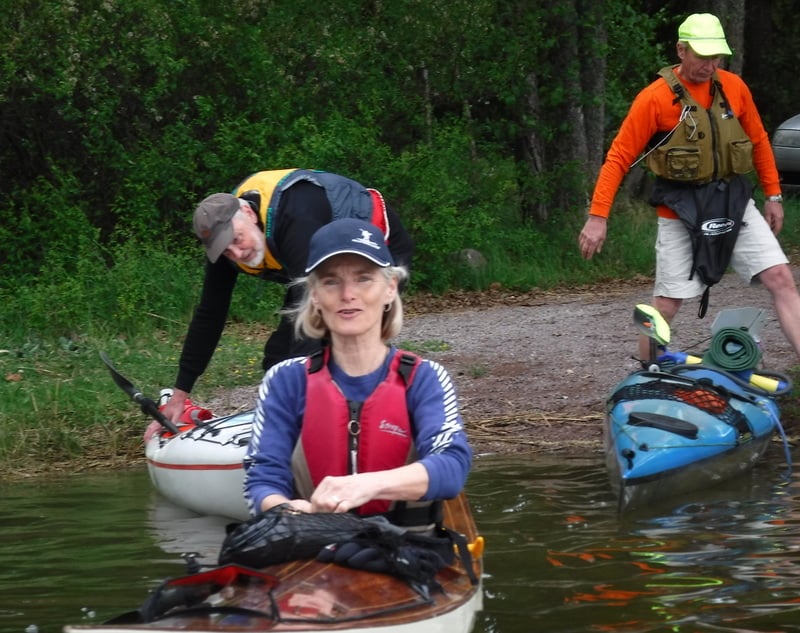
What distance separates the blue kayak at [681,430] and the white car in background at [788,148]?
8.88 metres

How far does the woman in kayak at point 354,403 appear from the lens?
4254mm

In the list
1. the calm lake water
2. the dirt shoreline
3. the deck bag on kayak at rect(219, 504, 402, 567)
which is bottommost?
the calm lake water

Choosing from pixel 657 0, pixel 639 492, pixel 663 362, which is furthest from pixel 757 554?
pixel 657 0

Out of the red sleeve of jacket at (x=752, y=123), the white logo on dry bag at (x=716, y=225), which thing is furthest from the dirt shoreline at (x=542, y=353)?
the red sleeve of jacket at (x=752, y=123)

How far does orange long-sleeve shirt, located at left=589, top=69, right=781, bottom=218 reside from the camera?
739cm

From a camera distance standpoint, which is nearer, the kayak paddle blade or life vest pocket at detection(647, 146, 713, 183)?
the kayak paddle blade

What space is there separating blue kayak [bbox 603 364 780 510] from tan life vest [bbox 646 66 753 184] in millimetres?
1075

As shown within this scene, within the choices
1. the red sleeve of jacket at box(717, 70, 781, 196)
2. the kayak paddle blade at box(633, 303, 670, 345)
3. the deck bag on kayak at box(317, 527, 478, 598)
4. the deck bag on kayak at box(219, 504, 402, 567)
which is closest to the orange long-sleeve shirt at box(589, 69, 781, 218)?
the red sleeve of jacket at box(717, 70, 781, 196)

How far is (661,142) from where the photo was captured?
293 inches

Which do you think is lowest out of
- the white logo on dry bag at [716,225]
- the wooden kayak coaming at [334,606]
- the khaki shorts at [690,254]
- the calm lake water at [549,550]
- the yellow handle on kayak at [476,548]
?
the calm lake water at [549,550]

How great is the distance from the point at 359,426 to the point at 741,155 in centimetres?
384

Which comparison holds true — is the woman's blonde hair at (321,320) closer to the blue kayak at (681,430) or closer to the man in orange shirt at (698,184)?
the blue kayak at (681,430)

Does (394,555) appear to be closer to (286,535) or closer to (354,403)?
(286,535)

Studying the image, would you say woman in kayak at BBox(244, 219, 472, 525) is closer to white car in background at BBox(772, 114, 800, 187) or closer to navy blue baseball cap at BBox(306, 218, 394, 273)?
navy blue baseball cap at BBox(306, 218, 394, 273)
